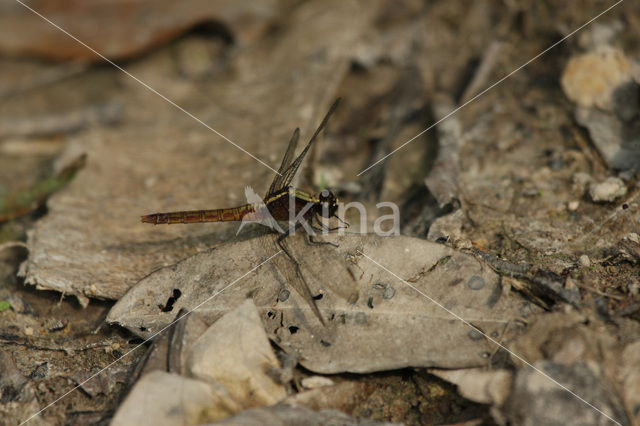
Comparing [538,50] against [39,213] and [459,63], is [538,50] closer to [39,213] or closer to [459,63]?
[459,63]

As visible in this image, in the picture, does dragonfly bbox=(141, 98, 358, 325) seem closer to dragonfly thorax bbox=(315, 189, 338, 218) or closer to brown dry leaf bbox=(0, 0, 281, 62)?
dragonfly thorax bbox=(315, 189, 338, 218)

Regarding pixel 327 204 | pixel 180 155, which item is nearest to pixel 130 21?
pixel 180 155

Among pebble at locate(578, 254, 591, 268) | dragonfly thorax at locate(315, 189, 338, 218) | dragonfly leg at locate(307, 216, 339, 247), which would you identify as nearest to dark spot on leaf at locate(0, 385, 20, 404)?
dragonfly leg at locate(307, 216, 339, 247)

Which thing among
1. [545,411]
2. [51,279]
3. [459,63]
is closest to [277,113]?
[459,63]

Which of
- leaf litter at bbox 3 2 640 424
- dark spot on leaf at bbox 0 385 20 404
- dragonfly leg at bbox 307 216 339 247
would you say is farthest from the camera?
dragonfly leg at bbox 307 216 339 247

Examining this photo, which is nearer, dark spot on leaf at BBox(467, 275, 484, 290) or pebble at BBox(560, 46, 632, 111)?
dark spot on leaf at BBox(467, 275, 484, 290)

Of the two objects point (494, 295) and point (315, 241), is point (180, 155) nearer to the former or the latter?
point (315, 241)

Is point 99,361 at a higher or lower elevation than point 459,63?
lower
